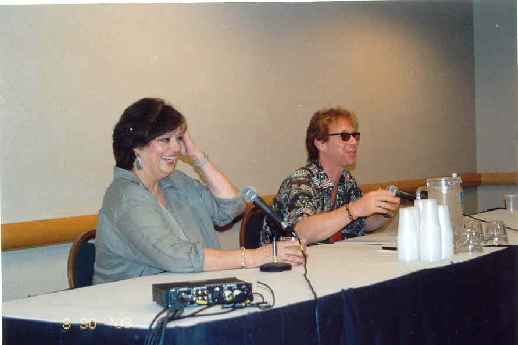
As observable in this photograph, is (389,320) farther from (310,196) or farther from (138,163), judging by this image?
(310,196)

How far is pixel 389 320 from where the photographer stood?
226 centimetres

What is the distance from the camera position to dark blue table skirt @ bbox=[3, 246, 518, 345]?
1.80 meters

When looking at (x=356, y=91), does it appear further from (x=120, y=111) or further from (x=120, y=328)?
(x=120, y=328)

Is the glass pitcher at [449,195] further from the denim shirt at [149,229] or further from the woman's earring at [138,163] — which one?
the woman's earring at [138,163]

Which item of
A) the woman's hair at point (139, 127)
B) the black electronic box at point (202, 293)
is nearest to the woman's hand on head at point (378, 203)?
the woman's hair at point (139, 127)

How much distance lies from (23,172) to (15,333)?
1.65 metres

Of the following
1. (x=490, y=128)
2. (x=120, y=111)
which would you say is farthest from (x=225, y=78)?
(x=490, y=128)

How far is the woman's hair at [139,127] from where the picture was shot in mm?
2828

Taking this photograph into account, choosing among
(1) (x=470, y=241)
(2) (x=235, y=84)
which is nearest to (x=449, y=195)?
(1) (x=470, y=241)

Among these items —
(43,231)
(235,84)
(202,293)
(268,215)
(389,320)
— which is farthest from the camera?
(235,84)

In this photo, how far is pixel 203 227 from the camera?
305 centimetres

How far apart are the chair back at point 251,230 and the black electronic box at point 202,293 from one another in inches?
56.9

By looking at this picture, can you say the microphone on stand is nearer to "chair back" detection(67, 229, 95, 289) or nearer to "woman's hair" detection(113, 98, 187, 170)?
"woman's hair" detection(113, 98, 187, 170)

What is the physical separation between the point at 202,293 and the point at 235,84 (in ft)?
9.44
